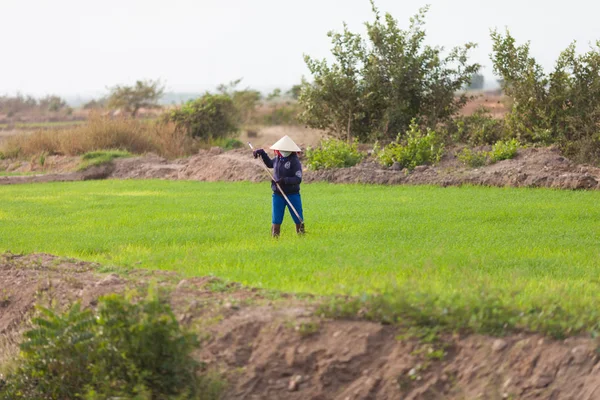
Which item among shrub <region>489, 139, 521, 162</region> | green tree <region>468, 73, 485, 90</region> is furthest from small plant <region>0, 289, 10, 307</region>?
green tree <region>468, 73, 485, 90</region>

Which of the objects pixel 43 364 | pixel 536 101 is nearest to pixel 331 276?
pixel 43 364

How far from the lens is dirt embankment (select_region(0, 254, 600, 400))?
282 inches

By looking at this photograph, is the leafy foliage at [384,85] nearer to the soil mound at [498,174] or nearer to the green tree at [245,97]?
the soil mound at [498,174]

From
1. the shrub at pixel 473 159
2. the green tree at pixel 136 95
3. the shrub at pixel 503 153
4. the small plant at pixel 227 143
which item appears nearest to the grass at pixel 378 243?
the shrub at pixel 473 159

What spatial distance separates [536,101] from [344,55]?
6.62 m

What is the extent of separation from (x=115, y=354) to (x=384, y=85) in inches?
792

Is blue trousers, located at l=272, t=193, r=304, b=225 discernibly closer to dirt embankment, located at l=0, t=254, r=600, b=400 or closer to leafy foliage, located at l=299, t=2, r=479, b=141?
dirt embankment, located at l=0, t=254, r=600, b=400

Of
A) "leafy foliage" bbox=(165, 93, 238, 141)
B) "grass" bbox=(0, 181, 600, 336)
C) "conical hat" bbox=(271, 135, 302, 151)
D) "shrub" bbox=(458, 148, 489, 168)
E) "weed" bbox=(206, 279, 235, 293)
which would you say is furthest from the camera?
"leafy foliage" bbox=(165, 93, 238, 141)

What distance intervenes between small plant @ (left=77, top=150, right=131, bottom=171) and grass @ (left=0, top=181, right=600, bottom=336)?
6.56m

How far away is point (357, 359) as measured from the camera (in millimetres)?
7492

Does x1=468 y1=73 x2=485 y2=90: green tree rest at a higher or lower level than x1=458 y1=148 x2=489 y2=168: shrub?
higher

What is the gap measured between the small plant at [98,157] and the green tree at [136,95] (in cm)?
2378

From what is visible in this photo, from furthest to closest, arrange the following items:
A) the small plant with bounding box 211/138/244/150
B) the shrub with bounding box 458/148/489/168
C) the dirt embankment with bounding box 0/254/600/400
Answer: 1. the small plant with bounding box 211/138/244/150
2. the shrub with bounding box 458/148/489/168
3. the dirt embankment with bounding box 0/254/600/400

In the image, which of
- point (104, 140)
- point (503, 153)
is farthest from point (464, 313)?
point (104, 140)
